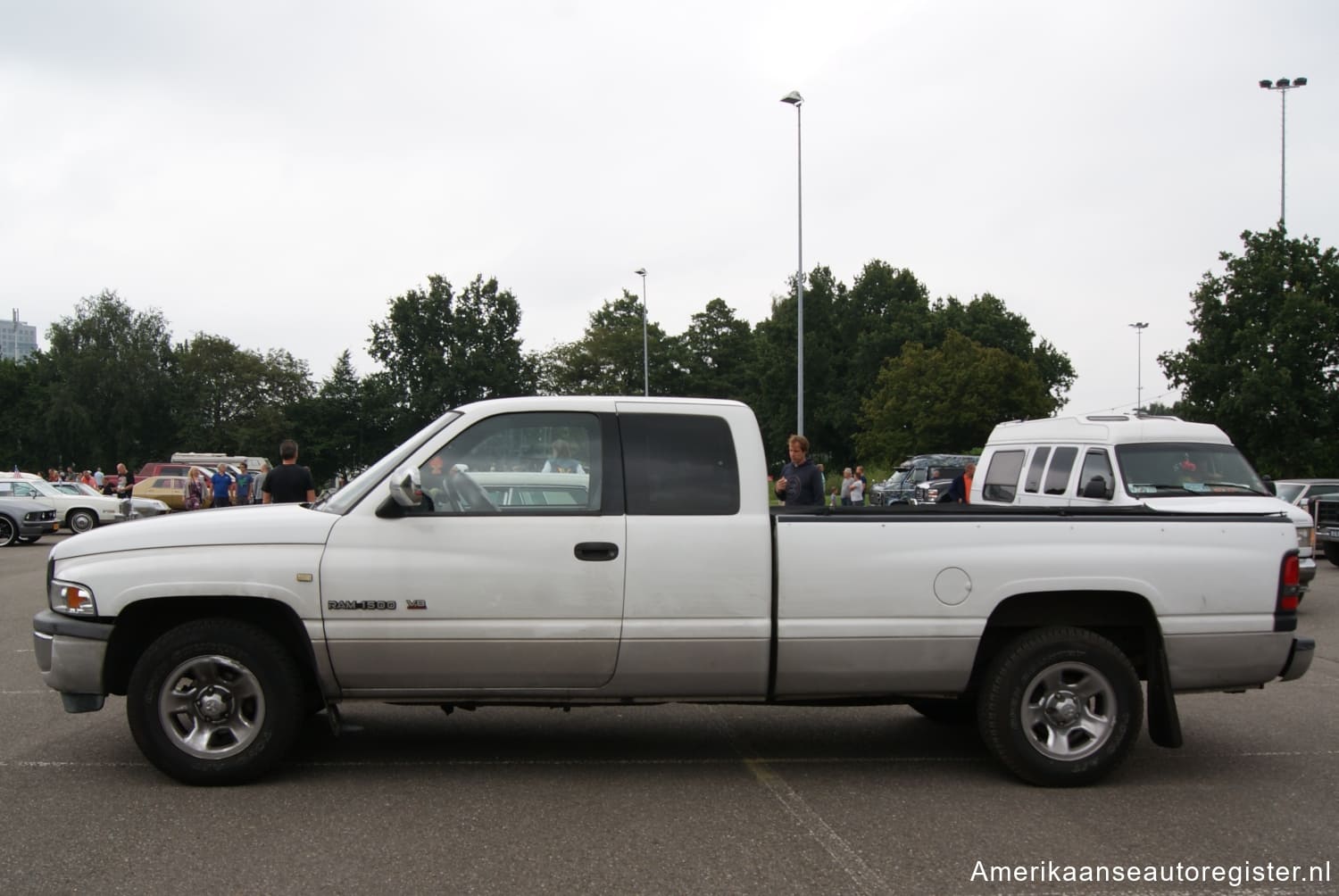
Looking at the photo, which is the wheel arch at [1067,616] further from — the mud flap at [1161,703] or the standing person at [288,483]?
the standing person at [288,483]

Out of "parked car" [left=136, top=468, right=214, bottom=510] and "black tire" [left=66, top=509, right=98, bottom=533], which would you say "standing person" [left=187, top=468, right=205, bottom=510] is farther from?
"parked car" [left=136, top=468, right=214, bottom=510]

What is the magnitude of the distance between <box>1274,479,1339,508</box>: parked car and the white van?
689 cm

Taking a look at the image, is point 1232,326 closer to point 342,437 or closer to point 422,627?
point 422,627

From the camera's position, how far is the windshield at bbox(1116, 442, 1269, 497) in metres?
11.4

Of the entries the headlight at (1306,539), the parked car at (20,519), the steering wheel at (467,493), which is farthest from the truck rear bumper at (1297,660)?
the parked car at (20,519)

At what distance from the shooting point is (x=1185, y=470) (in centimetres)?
1164

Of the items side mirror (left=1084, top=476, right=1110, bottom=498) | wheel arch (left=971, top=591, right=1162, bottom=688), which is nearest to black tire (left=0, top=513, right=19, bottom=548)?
side mirror (left=1084, top=476, right=1110, bottom=498)

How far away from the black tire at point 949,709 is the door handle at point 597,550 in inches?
91.8

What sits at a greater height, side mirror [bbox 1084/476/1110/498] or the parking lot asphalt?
side mirror [bbox 1084/476/1110/498]

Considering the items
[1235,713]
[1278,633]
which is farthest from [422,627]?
[1235,713]

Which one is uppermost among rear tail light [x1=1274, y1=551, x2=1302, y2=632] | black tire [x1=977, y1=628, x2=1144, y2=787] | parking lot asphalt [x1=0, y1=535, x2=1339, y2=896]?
rear tail light [x1=1274, y1=551, x2=1302, y2=632]

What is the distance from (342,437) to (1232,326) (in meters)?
66.0

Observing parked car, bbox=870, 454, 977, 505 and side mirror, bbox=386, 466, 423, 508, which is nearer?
Answer: side mirror, bbox=386, 466, 423, 508

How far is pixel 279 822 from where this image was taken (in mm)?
5016
